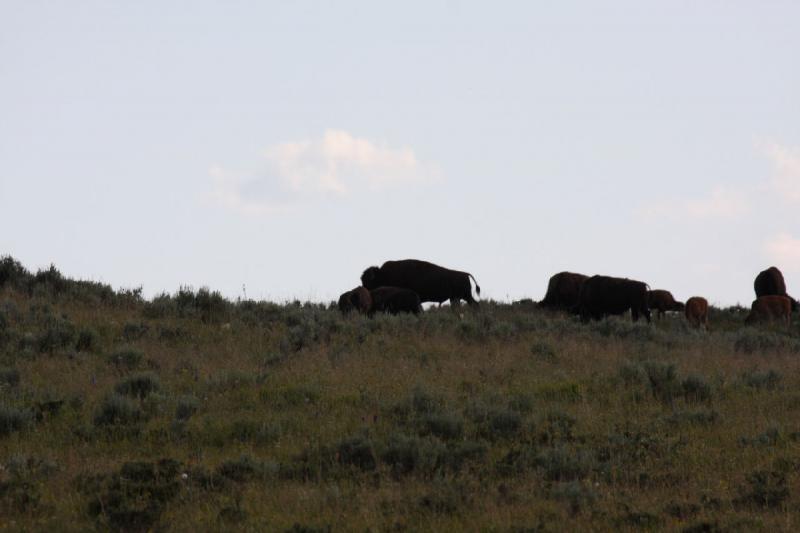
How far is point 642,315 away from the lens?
84.7 feet

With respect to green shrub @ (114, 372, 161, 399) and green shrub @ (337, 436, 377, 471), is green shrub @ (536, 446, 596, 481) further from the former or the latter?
green shrub @ (114, 372, 161, 399)

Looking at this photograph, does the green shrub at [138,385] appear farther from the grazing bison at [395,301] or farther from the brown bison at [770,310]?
the brown bison at [770,310]

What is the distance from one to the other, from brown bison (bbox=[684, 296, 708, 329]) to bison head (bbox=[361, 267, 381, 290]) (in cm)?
750

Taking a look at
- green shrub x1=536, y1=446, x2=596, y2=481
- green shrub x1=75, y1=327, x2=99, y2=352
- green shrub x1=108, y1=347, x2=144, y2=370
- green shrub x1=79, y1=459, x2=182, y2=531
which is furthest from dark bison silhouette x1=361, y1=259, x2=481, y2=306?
green shrub x1=79, y1=459, x2=182, y2=531

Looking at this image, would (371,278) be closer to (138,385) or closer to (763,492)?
(138,385)

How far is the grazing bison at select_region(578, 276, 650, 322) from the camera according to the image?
2530 centimetres

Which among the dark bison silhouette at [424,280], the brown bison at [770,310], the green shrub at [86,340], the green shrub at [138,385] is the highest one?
the dark bison silhouette at [424,280]

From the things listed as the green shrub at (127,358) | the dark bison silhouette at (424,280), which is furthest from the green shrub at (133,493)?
the dark bison silhouette at (424,280)

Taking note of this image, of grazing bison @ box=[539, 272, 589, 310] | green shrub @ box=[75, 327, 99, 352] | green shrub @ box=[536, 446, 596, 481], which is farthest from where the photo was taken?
grazing bison @ box=[539, 272, 589, 310]

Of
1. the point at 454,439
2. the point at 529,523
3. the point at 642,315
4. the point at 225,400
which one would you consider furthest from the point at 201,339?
the point at 642,315

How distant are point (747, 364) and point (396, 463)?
7.49 metres

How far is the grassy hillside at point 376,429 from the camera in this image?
856cm

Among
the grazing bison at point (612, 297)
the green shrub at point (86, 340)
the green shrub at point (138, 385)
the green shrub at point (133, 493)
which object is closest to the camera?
the green shrub at point (133, 493)

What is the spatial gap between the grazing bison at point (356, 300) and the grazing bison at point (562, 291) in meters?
5.94
